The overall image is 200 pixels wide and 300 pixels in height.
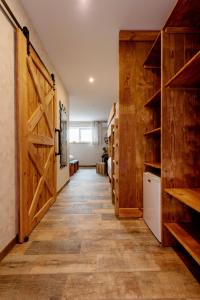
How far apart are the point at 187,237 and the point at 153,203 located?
1.96 feet

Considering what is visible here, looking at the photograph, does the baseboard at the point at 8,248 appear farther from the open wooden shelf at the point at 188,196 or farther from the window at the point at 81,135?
the window at the point at 81,135

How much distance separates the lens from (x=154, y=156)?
2840 millimetres

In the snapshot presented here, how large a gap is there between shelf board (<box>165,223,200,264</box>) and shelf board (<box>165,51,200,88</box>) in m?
1.32

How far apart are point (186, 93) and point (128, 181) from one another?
1427mm

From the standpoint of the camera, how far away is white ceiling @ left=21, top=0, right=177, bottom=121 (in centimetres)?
226

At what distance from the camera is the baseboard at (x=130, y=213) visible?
279cm

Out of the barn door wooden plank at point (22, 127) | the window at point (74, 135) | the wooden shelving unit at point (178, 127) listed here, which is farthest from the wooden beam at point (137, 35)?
the window at point (74, 135)

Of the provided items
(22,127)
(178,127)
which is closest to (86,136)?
(22,127)

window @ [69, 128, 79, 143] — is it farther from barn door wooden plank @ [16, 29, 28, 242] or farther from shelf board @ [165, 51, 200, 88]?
shelf board @ [165, 51, 200, 88]

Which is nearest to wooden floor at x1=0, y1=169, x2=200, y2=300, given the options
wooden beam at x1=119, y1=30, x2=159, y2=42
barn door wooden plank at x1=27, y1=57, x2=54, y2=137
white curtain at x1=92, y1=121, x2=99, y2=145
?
barn door wooden plank at x1=27, y1=57, x2=54, y2=137

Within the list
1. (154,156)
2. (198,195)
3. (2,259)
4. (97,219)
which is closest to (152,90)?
(154,156)

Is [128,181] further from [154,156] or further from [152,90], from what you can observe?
[152,90]

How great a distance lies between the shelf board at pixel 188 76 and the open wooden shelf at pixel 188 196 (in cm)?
97

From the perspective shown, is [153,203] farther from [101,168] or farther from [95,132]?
[95,132]
